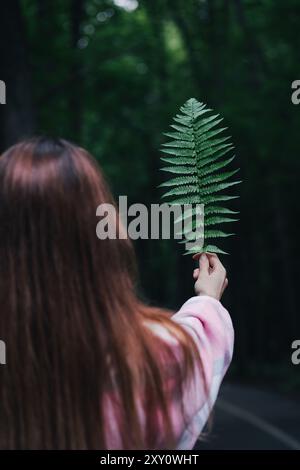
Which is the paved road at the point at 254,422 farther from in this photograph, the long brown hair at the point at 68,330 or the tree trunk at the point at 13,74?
the long brown hair at the point at 68,330

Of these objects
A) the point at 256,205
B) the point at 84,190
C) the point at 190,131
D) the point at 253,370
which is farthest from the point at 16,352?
the point at 253,370

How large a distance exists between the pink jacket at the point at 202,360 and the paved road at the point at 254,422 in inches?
246

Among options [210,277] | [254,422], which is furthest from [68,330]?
[254,422]

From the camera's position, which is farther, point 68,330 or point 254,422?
point 254,422

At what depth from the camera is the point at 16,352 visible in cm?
195

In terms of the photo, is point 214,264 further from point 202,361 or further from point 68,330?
point 68,330

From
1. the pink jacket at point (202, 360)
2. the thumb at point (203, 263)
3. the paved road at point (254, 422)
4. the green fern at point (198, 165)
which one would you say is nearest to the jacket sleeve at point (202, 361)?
the pink jacket at point (202, 360)

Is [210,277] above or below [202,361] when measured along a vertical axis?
above

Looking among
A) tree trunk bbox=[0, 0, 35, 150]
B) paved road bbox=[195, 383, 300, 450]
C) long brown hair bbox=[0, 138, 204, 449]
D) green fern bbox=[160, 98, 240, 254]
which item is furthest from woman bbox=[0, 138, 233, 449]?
tree trunk bbox=[0, 0, 35, 150]

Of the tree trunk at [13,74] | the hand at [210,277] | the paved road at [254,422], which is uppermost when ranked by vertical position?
the tree trunk at [13,74]

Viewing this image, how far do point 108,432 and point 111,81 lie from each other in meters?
14.3

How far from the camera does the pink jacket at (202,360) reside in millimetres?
1986

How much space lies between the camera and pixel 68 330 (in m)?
1.92

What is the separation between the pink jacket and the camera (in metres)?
1.99
